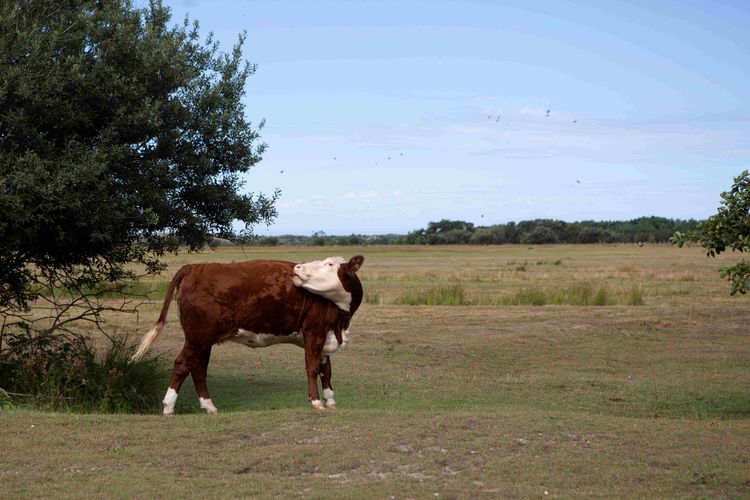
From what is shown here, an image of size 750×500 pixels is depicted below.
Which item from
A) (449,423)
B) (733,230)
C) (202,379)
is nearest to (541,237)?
(733,230)

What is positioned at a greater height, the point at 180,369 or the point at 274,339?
the point at 274,339

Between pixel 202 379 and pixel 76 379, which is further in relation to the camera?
pixel 76 379

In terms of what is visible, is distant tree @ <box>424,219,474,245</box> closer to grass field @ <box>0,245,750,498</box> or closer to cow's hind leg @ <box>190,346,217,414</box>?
grass field @ <box>0,245,750,498</box>

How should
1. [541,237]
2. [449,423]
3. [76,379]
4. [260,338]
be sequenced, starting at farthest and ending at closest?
[541,237] → [76,379] → [260,338] → [449,423]

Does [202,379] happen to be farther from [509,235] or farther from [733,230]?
[509,235]

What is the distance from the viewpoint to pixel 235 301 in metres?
11.5

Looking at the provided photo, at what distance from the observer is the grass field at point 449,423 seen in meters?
7.91

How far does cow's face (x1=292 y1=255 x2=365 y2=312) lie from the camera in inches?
456

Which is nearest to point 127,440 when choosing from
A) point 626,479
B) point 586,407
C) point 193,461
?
point 193,461

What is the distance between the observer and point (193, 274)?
11656 millimetres

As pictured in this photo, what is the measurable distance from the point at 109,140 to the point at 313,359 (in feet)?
13.6

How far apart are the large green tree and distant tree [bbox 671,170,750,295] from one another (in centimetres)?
667

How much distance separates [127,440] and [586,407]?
7143 millimetres

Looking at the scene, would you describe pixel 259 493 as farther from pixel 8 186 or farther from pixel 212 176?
pixel 212 176
